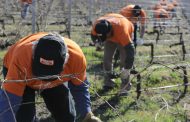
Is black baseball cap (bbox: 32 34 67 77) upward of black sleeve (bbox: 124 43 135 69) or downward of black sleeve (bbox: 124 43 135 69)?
upward

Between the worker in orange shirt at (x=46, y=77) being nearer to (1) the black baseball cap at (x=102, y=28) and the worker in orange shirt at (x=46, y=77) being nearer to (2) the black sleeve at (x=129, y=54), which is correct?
(1) the black baseball cap at (x=102, y=28)

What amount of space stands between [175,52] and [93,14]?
9.36 ft

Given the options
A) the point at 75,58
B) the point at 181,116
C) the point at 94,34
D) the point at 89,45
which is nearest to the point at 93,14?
the point at 89,45

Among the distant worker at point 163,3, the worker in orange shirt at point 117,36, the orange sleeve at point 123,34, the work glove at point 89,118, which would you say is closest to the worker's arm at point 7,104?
the work glove at point 89,118

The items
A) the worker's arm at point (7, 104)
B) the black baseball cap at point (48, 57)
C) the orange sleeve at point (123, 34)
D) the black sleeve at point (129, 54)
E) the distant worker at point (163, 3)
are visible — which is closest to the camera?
the black baseball cap at point (48, 57)

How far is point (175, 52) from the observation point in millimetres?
10406

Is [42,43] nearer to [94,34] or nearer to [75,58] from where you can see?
[75,58]

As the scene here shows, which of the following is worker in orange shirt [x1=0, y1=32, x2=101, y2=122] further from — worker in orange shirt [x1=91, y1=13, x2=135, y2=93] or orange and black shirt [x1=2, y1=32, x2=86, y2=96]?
worker in orange shirt [x1=91, y1=13, x2=135, y2=93]

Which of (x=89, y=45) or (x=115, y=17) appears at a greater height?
(x=115, y=17)

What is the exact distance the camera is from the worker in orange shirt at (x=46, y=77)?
10.1 feet

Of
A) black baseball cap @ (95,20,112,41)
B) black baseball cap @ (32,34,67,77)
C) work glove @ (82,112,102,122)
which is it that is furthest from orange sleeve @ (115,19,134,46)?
black baseball cap @ (32,34,67,77)

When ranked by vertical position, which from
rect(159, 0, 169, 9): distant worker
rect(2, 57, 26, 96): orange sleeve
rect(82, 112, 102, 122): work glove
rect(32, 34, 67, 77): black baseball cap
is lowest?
rect(159, 0, 169, 9): distant worker

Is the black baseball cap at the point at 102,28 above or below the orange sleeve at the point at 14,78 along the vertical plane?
below

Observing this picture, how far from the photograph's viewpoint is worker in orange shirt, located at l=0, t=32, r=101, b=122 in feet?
10.1
